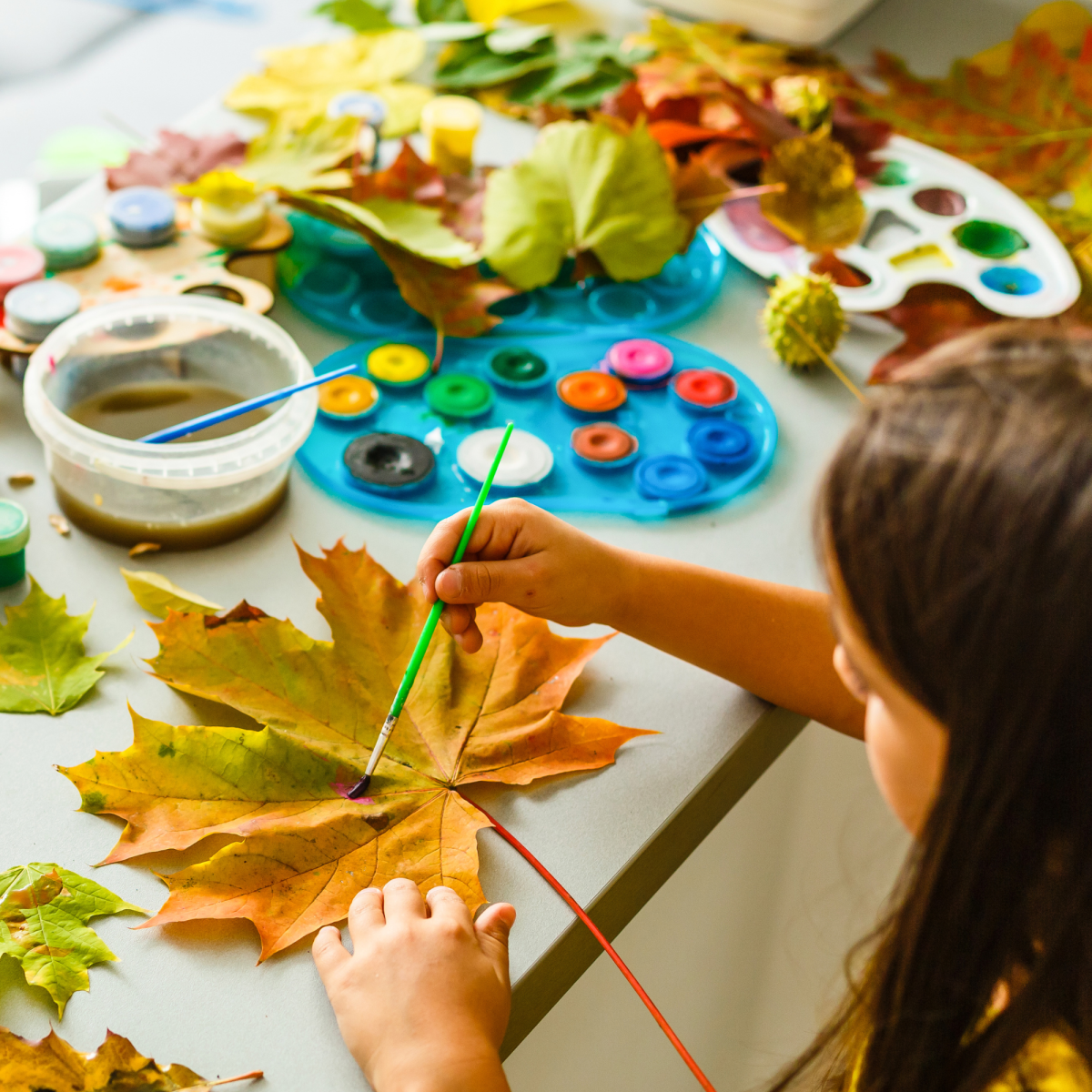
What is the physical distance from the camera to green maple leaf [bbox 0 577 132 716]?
67 cm

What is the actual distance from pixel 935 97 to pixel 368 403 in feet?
2.66

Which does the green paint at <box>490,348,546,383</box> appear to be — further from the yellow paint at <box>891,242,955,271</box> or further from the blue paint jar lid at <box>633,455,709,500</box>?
the yellow paint at <box>891,242,955,271</box>

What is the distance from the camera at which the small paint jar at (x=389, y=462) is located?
837 millimetres

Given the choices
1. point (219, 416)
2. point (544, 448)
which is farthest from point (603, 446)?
point (219, 416)

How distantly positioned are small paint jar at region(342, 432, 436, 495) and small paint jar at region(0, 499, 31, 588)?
22 cm

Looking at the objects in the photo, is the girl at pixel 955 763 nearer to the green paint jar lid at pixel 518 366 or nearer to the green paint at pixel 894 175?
the green paint jar lid at pixel 518 366

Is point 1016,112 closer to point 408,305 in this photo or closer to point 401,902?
point 408,305

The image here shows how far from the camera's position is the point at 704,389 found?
0.94 meters

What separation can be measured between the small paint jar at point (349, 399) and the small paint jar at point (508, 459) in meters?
0.08

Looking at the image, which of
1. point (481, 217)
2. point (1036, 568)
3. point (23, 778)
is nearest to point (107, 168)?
point (481, 217)

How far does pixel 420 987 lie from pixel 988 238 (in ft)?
2.87

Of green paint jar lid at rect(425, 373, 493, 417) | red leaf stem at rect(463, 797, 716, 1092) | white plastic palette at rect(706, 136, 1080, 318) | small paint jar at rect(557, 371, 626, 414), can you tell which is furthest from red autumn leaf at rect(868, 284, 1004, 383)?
red leaf stem at rect(463, 797, 716, 1092)

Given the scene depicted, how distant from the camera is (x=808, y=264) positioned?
1.06 m

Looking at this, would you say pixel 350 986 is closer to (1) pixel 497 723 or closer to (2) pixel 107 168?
(1) pixel 497 723
